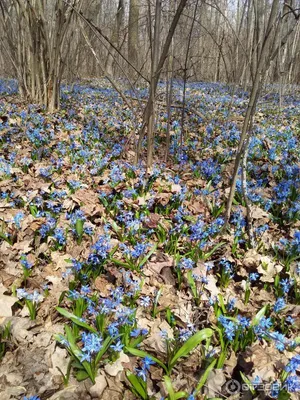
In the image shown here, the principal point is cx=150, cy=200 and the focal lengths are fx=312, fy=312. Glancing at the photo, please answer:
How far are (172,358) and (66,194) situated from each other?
202 centimetres

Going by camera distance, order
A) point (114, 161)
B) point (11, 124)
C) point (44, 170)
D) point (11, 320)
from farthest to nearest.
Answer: point (11, 124) → point (114, 161) → point (44, 170) → point (11, 320)

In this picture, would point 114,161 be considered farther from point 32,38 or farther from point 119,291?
point 32,38

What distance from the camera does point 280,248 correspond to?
8.71 ft

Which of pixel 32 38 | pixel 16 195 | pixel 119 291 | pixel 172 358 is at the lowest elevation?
pixel 172 358

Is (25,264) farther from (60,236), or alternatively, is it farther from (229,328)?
(229,328)

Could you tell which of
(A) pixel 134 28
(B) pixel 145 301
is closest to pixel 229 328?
(B) pixel 145 301

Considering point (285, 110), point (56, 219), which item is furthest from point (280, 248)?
point (285, 110)

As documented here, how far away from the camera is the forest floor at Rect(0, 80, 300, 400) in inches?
67.1

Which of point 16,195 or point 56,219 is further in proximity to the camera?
point 16,195

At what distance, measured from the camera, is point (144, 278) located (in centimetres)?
239

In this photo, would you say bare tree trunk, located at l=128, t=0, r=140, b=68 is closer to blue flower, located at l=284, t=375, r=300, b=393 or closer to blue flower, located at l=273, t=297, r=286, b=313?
blue flower, located at l=273, t=297, r=286, b=313

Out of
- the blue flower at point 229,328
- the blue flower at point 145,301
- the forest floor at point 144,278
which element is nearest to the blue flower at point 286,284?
the forest floor at point 144,278

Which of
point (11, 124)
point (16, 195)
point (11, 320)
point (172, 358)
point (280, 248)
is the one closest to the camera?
point (172, 358)

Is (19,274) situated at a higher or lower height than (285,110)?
lower
